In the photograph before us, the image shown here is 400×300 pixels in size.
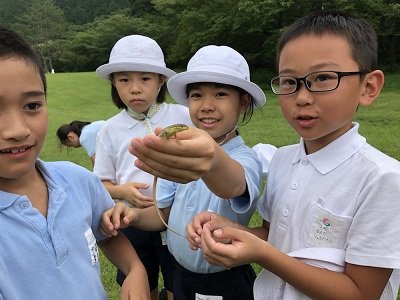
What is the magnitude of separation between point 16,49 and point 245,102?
45.5 inches

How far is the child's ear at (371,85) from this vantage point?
65.7 inches

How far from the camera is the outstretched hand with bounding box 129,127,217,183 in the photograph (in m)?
1.32

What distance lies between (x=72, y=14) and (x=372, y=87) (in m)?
69.9

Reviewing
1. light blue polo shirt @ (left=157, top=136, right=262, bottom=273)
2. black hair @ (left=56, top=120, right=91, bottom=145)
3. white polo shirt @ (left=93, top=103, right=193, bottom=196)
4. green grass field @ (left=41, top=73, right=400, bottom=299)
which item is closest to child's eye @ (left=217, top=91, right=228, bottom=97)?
light blue polo shirt @ (left=157, top=136, right=262, bottom=273)

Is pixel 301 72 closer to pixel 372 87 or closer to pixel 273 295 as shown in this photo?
pixel 372 87

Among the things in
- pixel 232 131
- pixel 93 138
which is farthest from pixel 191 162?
pixel 93 138

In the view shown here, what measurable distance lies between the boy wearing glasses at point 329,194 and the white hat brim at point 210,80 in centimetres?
41

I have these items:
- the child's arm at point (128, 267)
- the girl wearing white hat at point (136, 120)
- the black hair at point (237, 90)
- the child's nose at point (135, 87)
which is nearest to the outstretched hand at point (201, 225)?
the child's arm at point (128, 267)

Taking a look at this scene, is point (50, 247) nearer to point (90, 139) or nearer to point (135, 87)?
point (135, 87)

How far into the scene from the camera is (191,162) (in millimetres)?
1392

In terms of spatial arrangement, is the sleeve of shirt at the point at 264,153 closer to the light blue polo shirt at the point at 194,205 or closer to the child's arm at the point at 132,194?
the light blue polo shirt at the point at 194,205

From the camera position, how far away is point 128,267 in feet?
6.40

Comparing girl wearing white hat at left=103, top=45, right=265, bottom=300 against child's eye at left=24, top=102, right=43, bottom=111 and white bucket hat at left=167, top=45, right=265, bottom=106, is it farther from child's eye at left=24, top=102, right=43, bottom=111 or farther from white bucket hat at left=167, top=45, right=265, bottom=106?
child's eye at left=24, top=102, right=43, bottom=111

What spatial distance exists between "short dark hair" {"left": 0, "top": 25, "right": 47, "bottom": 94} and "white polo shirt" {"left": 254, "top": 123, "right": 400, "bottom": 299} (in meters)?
1.04
